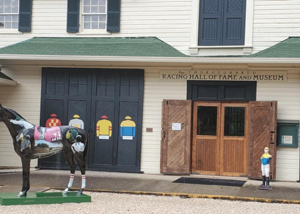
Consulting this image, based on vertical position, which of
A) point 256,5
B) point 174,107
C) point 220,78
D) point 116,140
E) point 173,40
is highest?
point 256,5

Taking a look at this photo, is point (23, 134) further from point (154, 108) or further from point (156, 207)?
point (154, 108)

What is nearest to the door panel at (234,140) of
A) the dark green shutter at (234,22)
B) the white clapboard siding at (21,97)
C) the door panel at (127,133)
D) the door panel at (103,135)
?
the dark green shutter at (234,22)

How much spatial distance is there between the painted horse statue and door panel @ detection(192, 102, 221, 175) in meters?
4.52

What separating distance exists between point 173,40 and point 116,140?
3369mm

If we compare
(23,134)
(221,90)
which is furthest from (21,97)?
(221,90)

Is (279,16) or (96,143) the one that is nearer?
(279,16)

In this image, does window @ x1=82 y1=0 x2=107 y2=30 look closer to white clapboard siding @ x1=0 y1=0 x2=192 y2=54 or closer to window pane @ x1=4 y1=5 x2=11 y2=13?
white clapboard siding @ x1=0 y1=0 x2=192 y2=54

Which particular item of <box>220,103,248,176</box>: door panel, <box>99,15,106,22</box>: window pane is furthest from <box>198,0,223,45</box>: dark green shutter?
<box>99,15,106,22</box>: window pane

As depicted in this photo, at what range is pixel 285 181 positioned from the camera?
39.3ft

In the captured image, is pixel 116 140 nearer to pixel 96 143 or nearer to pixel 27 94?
pixel 96 143

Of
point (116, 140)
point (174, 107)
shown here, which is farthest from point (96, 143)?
point (174, 107)

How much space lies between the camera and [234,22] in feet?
41.4

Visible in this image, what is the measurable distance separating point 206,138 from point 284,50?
321 centimetres

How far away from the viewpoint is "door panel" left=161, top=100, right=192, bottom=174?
491 inches
